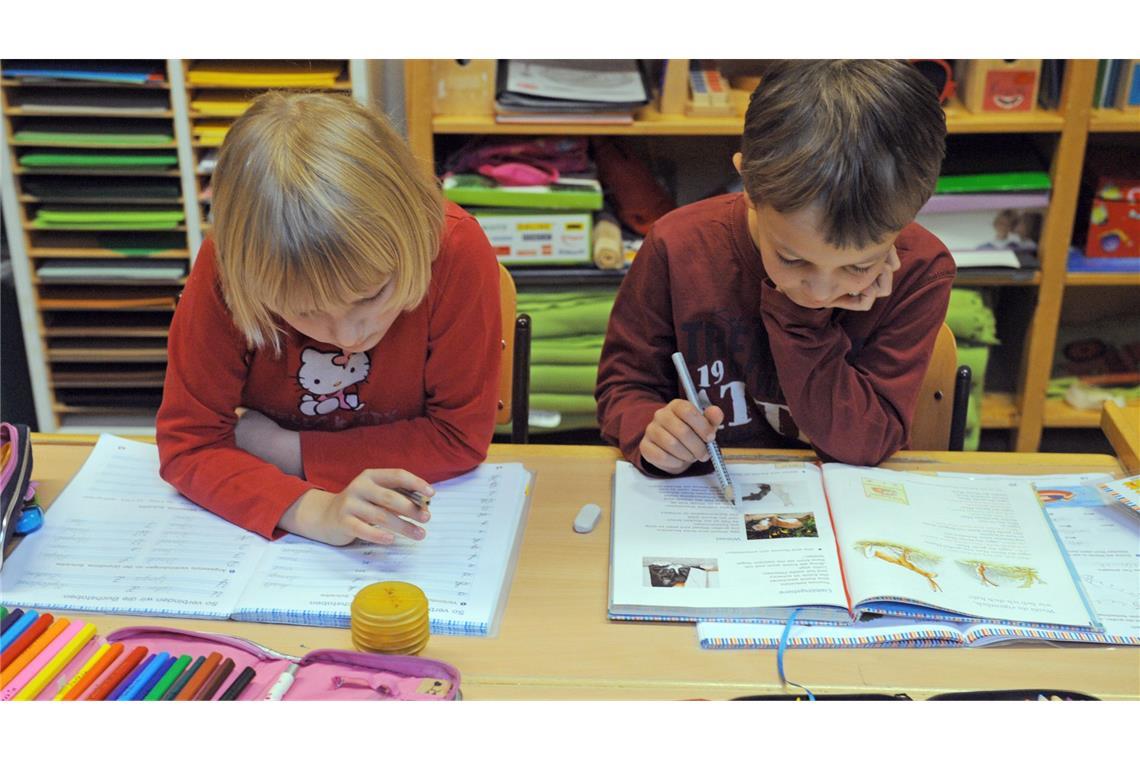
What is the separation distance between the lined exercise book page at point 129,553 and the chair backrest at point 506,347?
42cm

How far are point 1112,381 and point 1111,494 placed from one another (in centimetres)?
134

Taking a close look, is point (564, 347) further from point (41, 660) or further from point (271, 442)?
point (41, 660)

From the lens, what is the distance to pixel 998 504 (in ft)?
3.60

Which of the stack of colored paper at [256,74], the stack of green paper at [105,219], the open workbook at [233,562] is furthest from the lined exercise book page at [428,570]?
the stack of green paper at [105,219]

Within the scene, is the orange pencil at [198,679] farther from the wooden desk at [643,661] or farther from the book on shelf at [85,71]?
the book on shelf at [85,71]

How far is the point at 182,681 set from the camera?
33.2 inches

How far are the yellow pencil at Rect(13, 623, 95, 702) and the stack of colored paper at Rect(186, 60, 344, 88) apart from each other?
1.28m

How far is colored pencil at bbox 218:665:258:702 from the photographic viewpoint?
2.75ft

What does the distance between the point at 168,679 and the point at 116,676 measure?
1.7 inches

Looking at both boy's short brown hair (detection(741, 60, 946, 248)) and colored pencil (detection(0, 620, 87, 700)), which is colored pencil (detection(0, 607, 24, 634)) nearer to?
colored pencil (detection(0, 620, 87, 700))

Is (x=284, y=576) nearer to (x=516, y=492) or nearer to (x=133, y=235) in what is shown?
(x=516, y=492)

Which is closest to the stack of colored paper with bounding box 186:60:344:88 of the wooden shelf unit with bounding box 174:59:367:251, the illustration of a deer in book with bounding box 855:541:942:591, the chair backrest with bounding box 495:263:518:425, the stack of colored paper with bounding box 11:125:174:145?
the wooden shelf unit with bounding box 174:59:367:251

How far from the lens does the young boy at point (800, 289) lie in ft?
3.29

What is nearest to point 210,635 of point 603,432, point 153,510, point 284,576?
point 284,576
